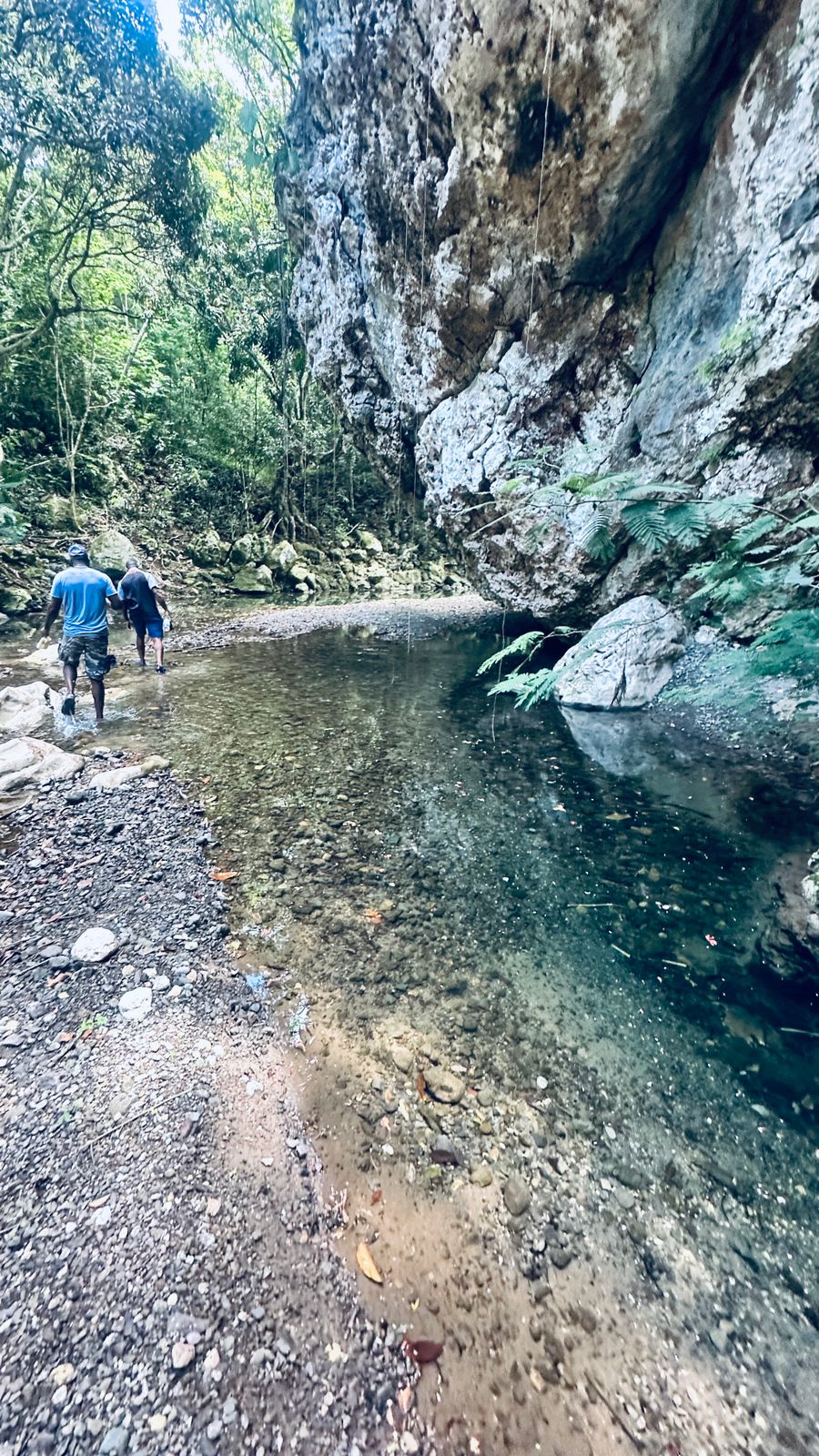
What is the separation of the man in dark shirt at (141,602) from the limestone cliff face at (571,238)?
553 centimetres

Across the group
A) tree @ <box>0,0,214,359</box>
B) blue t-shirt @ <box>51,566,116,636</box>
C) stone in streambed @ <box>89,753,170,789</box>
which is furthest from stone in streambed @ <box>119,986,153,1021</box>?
tree @ <box>0,0,214,359</box>

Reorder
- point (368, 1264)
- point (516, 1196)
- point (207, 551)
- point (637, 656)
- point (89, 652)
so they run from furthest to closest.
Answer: point (207, 551)
point (637, 656)
point (89, 652)
point (516, 1196)
point (368, 1264)

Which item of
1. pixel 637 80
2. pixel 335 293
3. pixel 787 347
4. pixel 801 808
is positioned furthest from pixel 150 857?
pixel 335 293

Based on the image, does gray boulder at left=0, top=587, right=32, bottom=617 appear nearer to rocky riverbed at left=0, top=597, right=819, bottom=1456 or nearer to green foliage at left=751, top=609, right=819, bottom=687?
rocky riverbed at left=0, top=597, right=819, bottom=1456

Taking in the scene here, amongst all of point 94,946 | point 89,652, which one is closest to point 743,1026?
point 94,946

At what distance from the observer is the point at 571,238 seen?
262 inches

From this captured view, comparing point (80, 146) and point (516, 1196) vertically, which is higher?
point (80, 146)

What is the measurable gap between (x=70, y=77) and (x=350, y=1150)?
56.7ft

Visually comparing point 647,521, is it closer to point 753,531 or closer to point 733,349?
point 753,531

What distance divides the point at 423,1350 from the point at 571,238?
10.1 meters

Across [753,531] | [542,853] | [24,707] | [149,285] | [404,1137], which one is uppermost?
[149,285]

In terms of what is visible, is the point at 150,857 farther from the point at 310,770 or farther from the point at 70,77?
the point at 70,77

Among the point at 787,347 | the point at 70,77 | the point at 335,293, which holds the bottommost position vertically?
the point at 787,347

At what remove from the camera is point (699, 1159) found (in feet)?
7.51
